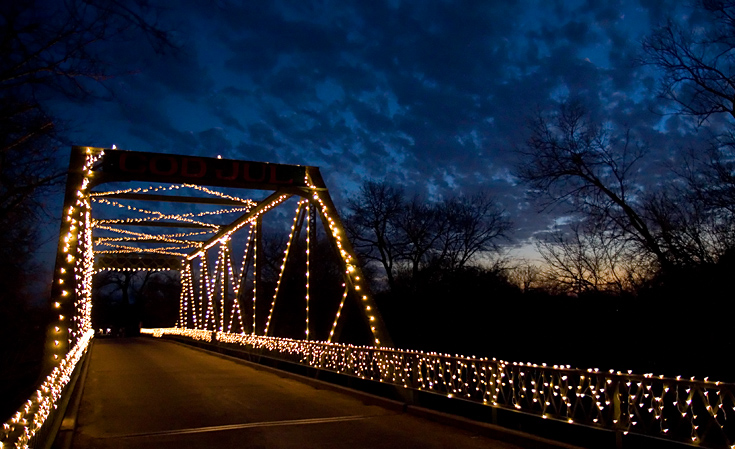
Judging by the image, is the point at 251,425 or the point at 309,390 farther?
the point at 309,390

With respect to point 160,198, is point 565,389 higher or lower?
lower

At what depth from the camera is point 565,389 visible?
20.9ft

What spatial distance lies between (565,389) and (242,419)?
4.57 meters

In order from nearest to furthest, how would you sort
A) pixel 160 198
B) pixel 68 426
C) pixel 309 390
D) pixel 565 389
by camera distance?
pixel 565 389
pixel 68 426
pixel 309 390
pixel 160 198

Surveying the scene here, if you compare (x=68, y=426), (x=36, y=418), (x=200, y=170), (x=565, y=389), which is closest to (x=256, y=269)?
(x=200, y=170)

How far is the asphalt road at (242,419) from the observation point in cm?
706

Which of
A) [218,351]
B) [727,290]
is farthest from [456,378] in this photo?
[218,351]

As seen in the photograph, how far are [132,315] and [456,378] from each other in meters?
64.6

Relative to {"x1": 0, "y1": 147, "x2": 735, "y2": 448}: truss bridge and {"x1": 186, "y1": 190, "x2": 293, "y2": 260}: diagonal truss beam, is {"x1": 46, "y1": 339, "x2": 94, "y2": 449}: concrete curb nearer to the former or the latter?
{"x1": 0, "y1": 147, "x2": 735, "y2": 448}: truss bridge

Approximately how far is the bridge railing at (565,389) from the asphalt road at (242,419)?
602mm

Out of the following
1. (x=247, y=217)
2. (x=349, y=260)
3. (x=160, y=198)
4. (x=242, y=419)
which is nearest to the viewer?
(x=242, y=419)

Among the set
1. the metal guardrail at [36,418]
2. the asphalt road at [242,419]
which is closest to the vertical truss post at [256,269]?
the asphalt road at [242,419]

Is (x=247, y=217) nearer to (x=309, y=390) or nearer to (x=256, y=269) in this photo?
(x=256, y=269)

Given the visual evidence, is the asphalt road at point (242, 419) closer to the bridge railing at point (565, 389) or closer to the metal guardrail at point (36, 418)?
the bridge railing at point (565, 389)
